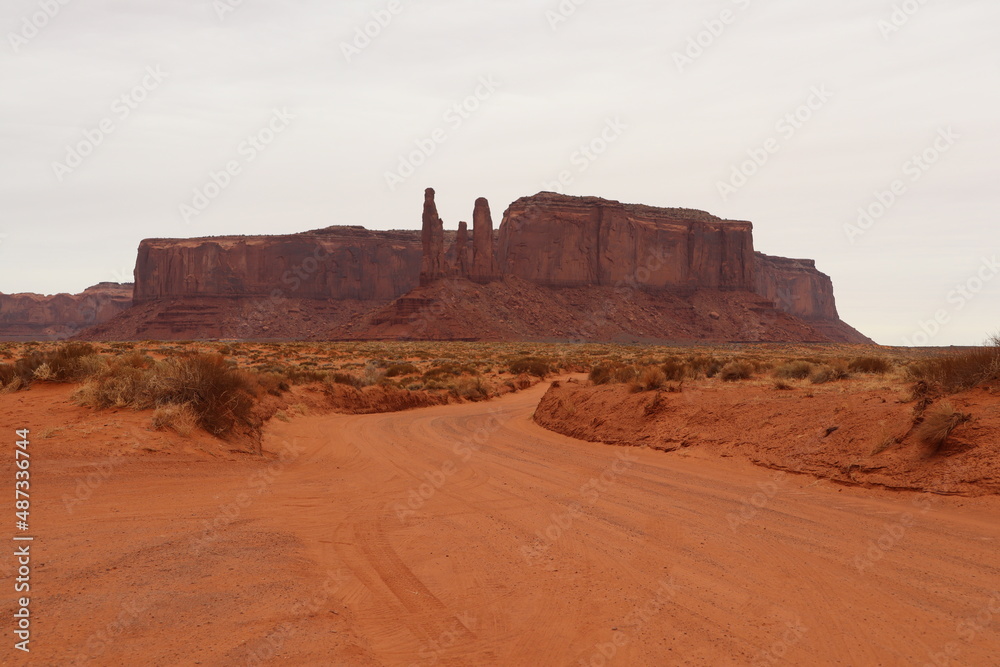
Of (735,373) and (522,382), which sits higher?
(735,373)

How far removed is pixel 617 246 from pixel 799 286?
87147 millimetres

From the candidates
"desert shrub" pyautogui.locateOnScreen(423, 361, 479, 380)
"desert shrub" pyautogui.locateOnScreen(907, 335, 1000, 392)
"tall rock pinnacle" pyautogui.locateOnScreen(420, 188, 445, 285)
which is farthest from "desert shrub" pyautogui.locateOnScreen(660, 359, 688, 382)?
"tall rock pinnacle" pyautogui.locateOnScreen(420, 188, 445, 285)

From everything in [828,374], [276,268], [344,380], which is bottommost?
[344,380]

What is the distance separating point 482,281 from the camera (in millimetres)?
110250

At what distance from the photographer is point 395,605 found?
17.2 ft

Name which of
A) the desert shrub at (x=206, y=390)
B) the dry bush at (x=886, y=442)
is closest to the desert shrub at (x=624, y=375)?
the dry bush at (x=886, y=442)

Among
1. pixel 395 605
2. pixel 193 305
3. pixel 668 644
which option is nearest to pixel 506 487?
pixel 395 605

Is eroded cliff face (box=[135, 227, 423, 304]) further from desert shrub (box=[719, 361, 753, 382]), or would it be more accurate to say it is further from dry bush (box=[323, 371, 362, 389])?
desert shrub (box=[719, 361, 753, 382])

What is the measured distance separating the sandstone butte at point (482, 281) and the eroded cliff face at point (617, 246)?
0.25m

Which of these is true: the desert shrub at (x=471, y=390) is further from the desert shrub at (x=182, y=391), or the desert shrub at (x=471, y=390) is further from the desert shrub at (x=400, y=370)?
the desert shrub at (x=182, y=391)

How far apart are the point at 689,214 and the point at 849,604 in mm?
146878

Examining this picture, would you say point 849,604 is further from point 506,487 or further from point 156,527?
point 156,527

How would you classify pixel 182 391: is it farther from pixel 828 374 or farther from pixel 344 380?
pixel 828 374

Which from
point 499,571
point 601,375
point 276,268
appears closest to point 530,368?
point 601,375
